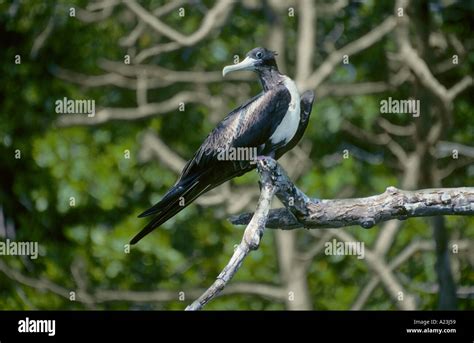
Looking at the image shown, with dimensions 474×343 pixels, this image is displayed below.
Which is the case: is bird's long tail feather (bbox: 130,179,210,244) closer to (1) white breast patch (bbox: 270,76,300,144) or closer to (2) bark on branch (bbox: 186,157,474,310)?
(2) bark on branch (bbox: 186,157,474,310)

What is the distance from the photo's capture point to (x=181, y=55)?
439 inches

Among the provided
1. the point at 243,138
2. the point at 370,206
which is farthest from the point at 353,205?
the point at 243,138

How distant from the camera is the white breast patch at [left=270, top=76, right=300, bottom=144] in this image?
7219 millimetres

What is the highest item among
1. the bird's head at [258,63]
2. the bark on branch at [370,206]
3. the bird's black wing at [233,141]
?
the bird's head at [258,63]

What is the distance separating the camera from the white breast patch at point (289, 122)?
23.7 feet

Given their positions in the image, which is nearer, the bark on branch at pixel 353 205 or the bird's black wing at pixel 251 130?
the bark on branch at pixel 353 205

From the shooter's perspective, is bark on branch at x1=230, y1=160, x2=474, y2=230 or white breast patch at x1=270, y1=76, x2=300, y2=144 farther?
white breast patch at x1=270, y1=76, x2=300, y2=144

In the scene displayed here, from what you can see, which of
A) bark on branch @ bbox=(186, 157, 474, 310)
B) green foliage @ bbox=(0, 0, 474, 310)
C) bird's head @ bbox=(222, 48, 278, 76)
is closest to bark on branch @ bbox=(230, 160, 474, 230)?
bark on branch @ bbox=(186, 157, 474, 310)

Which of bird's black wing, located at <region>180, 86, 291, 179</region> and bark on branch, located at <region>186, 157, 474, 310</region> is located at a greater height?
bird's black wing, located at <region>180, 86, 291, 179</region>

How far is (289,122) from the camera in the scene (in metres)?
7.22

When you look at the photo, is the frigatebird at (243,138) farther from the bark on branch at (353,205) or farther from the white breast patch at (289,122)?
the bark on branch at (353,205)

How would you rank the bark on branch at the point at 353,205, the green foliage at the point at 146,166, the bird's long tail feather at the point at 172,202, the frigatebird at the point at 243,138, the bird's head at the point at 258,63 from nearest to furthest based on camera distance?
the bark on branch at the point at 353,205 → the bird's long tail feather at the point at 172,202 → the frigatebird at the point at 243,138 → the bird's head at the point at 258,63 → the green foliage at the point at 146,166

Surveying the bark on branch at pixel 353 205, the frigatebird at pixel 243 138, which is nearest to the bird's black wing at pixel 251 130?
the frigatebird at pixel 243 138
